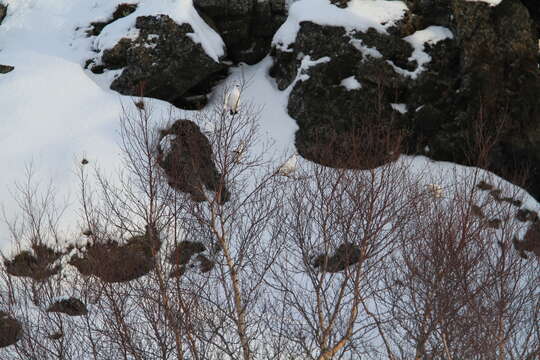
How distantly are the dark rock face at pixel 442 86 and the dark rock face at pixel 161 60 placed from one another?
124 inches

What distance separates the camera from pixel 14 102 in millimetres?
15703

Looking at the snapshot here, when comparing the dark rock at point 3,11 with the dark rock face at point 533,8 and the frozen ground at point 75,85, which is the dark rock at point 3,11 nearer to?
the frozen ground at point 75,85

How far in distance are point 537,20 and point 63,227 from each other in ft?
49.4

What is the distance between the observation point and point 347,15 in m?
17.2

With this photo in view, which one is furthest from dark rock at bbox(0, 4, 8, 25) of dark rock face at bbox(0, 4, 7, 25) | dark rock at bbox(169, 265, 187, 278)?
dark rock at bbox(169, 265, 187, 278)

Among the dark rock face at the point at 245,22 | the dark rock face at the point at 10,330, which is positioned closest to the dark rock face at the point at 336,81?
the dark rock face at the point at 245,22

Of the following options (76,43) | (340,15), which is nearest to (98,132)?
(76,43)

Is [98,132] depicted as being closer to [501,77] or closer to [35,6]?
[35,6]

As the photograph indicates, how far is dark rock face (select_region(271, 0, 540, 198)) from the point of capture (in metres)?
15.1

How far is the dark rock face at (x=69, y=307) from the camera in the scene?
7.26 m

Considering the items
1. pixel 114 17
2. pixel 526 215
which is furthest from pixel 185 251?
pixel 114 17

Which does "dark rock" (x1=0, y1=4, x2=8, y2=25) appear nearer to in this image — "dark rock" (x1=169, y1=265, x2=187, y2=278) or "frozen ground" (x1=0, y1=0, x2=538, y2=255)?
"frozen ground" (x1=0, y1=0, x2=538, y2=255)

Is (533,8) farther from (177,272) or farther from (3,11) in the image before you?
(3,11)

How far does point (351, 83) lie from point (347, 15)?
7.97 ft
